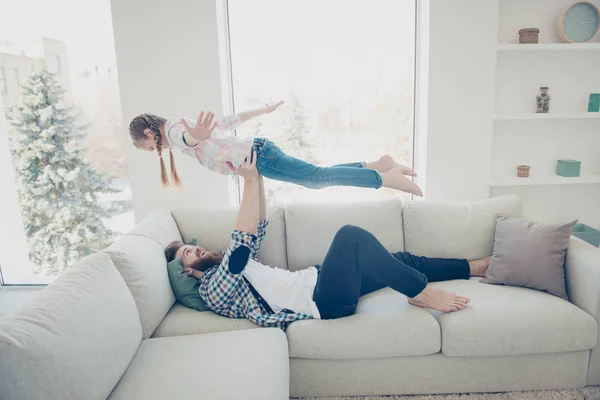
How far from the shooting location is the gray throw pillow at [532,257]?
84.3 inches

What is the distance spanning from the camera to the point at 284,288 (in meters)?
2.11

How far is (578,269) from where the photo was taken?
2.10m

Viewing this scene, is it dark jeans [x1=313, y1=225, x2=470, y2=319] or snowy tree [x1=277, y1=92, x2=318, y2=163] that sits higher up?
snowy tree [x1=277, y1=92, x2=318, y2=163]

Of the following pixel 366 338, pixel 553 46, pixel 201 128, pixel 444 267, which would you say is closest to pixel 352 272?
pixel 366 338

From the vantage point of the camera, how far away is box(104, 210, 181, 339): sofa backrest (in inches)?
74.2

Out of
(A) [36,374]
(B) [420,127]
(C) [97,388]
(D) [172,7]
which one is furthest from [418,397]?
(D) [172,7]

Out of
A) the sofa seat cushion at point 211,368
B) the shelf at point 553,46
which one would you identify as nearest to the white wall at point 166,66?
the sofa seat cushion at point 211,368

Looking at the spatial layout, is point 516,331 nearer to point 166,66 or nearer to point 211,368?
point 211,368

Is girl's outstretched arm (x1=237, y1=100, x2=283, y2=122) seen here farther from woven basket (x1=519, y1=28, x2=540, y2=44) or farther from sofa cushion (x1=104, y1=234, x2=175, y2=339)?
woven basket (x1=519, y1=28, x2=540, y2=44)

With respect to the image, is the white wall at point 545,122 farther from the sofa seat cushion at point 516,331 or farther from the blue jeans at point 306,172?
the blue jeans at point 306,172

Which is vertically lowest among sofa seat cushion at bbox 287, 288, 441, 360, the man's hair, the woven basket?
sofa seat cushion at bbox 287, 288, 441, 360

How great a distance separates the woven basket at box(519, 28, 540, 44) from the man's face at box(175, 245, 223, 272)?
237 cm

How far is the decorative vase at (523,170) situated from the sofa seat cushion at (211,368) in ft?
6.80

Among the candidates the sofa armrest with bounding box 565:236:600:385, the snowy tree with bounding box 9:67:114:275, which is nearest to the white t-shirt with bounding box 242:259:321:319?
the sofa armrest with bounding box 565:236:600:385
